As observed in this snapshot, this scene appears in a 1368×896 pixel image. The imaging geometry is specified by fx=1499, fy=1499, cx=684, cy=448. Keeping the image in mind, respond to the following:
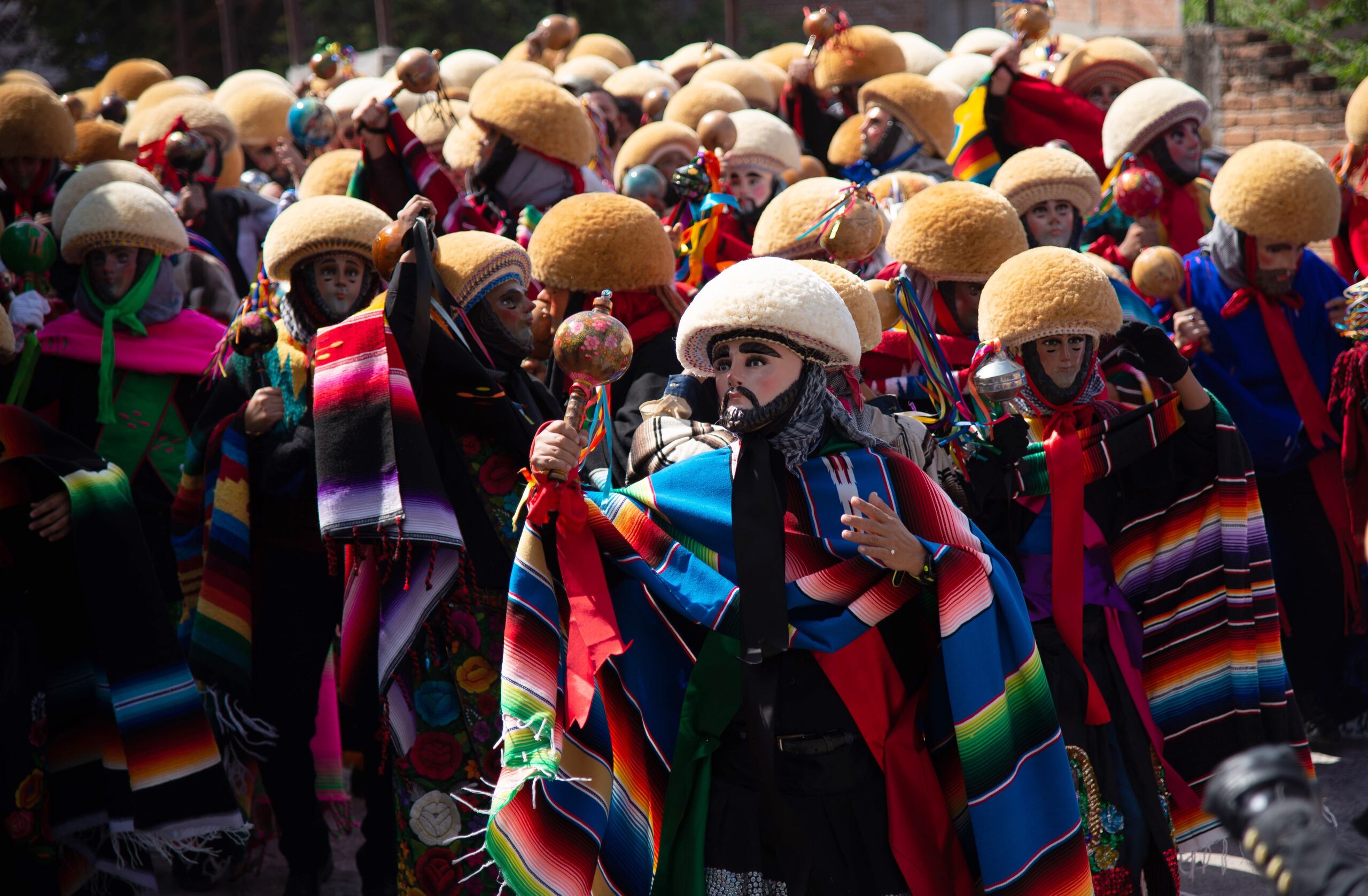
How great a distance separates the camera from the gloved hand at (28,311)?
5227 millimetres

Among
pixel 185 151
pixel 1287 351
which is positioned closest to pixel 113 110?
pixel 185 151

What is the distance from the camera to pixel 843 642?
124 inches

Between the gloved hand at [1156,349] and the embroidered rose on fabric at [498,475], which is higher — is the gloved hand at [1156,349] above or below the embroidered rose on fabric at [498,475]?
above

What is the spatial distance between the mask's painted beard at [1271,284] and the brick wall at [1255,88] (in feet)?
17.4

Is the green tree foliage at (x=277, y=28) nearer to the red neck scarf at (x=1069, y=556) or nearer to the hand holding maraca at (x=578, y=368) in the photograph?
the red neck scarf at (x=1069, y=556)

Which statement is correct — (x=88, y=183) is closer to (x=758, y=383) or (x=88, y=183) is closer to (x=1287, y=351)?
(x=758, y=383)

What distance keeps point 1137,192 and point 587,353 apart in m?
3.48

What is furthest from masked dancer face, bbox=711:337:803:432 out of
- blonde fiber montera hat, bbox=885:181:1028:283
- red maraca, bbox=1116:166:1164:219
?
red maraca, bbox=1116:166:1164:219

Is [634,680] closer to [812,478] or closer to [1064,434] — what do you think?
[812,478]

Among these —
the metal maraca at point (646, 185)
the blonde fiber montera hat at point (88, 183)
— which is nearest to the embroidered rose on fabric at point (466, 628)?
the blonde fiber montera hat at point (88, 183)

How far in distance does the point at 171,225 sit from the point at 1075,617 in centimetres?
372

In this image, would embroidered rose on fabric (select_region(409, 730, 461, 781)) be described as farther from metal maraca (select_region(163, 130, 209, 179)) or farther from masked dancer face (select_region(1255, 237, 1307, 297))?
metal maraca (select_region(163, 130, 209, 179))

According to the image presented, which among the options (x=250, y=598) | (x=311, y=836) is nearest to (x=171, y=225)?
(x=250, y=598)

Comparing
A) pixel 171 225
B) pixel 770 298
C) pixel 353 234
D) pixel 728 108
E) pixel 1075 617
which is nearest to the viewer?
pixel 770 298
